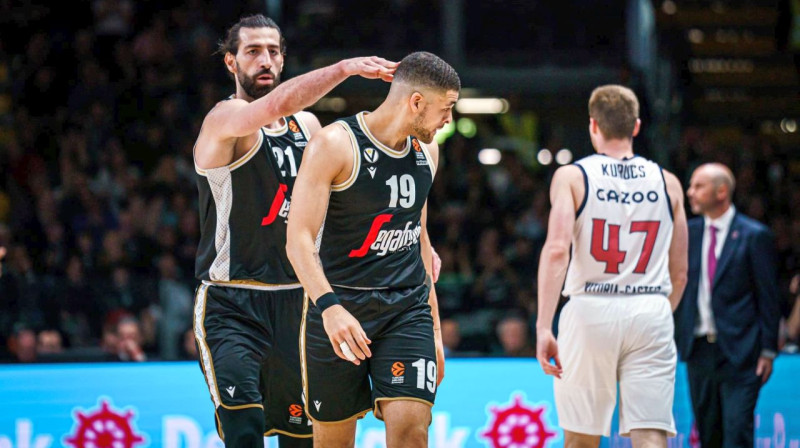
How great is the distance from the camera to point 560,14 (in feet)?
55.0

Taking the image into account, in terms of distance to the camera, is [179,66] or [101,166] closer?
[101,166]

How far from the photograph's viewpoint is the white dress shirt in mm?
6840

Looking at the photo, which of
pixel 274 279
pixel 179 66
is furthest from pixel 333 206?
pixel 179 66

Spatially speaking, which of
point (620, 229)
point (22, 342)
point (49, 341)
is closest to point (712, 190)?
point (620, 229)

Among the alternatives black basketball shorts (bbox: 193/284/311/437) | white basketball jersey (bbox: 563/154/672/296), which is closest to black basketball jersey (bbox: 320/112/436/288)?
black basketball shorts (bbox: 193/284/311/437)

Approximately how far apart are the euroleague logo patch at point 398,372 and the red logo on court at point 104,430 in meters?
3.06

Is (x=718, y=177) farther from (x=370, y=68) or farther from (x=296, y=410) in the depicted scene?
(x=370, y=68)

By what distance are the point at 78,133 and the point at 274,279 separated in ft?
27.8

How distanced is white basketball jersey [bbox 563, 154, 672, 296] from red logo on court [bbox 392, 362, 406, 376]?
60.1 inches

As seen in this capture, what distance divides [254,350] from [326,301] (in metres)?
0.74

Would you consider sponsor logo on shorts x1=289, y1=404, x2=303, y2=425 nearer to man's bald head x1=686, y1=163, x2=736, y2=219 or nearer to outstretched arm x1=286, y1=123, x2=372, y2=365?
outstretched arm x1=286, y1=123, x2=372, y2=365

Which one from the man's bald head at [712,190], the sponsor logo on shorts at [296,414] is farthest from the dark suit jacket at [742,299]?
the sponsor logo on shorts at [296,414]

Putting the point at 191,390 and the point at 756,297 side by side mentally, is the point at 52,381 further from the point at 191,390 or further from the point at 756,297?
the point at 756,297

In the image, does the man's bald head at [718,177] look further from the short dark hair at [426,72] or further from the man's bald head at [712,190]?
the short dark hair at [426,72]
